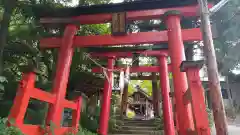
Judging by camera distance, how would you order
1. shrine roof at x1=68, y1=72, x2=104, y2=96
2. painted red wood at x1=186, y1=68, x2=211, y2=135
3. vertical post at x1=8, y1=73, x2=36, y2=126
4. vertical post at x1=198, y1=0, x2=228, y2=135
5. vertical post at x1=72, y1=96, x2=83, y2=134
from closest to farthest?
vertical post at x1=198, y1=0, x2=228, y2=135 < painted red wood at x1=186, y1=68, x2=211, y2=135 < vertical post at x1=8, y1=73, x2=36, y2=126 < vertical post at x1=72, y1=96, x2=83, y2=134 < shrine roof at x1=68, y1=72, x2=104, y2=96

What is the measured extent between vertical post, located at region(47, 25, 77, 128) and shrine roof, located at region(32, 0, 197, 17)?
562mm

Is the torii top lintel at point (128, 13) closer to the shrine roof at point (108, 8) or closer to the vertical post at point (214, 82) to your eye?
the shrine roof at point (108, 8)

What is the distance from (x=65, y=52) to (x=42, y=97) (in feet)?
6.36

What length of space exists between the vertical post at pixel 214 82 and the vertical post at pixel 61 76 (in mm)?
4571

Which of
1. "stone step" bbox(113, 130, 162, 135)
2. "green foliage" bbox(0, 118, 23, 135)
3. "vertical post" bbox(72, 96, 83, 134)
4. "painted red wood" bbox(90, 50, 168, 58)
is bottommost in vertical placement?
"stone step" bbox(113, 130, 162, 135)

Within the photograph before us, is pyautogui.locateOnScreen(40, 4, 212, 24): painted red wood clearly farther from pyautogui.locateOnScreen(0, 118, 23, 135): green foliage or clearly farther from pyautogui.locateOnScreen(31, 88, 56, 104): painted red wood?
pyautogui.locateOnScreen(0, 118, 23, 135): green foliage

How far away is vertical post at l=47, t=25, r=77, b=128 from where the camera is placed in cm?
656

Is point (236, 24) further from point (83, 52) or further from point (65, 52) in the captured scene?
point (65, 52)

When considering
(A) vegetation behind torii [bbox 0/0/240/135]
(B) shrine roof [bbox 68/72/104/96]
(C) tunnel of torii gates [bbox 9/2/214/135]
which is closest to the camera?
(C) tunnel of torii gates [bbox 9/2/214/135]

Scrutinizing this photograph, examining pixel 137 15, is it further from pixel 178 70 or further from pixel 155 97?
pixel 155 97

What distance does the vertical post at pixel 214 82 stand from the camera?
3314mm

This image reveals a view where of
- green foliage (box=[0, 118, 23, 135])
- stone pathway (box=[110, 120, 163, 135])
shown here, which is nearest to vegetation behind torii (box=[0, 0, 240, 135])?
stone pathway (box=[110, 120, 163, 135])

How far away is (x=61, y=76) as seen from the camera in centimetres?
709

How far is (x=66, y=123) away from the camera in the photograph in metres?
10.7
